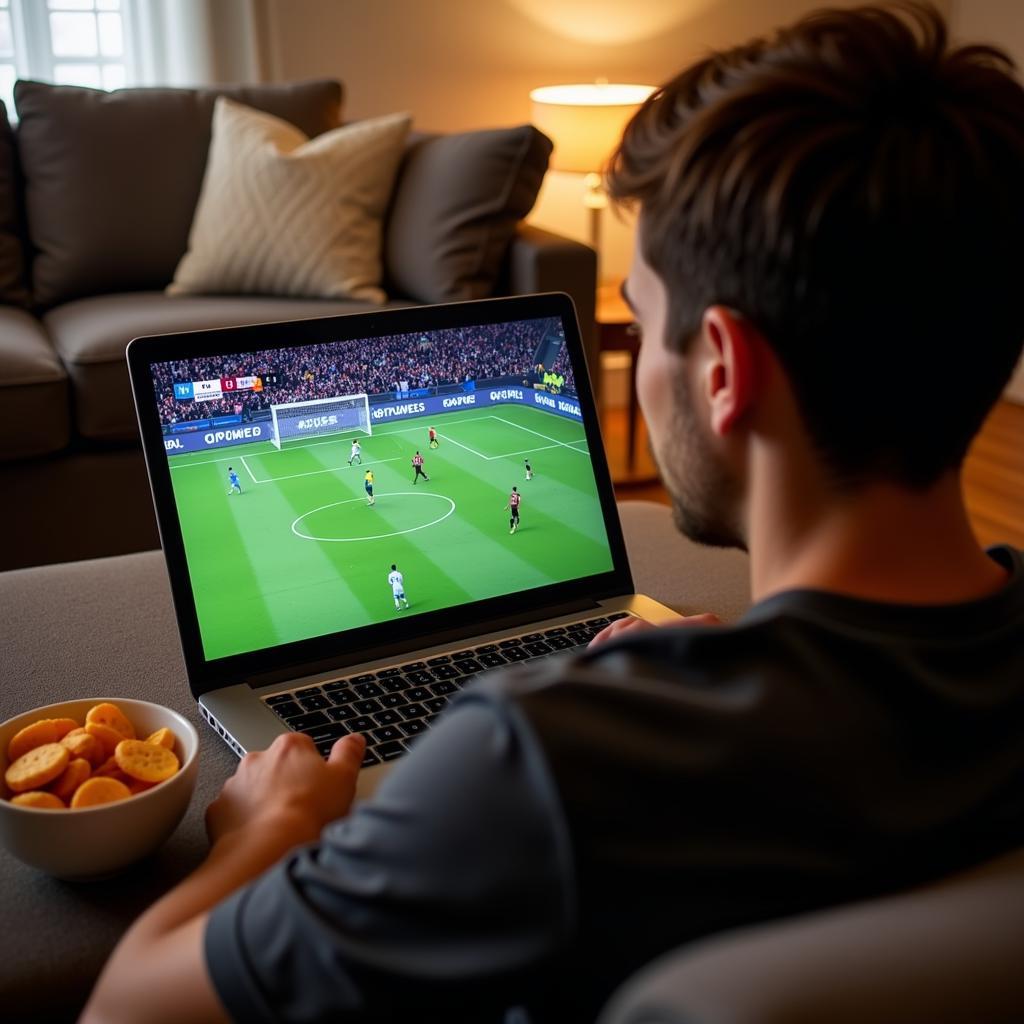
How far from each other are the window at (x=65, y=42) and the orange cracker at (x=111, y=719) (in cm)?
320

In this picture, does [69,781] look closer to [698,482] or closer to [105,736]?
[105,736]

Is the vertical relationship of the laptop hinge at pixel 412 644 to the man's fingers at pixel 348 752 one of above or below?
below

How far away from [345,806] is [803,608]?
15.5 inches

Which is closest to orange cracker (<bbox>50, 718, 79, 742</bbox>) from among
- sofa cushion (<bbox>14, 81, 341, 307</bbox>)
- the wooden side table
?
the wooden side table

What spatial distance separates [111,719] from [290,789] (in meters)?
0.14

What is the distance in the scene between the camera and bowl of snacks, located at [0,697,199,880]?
79 cm

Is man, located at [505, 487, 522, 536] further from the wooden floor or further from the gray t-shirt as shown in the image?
the wooden floor

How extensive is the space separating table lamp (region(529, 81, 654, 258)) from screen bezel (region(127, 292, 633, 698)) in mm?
2255

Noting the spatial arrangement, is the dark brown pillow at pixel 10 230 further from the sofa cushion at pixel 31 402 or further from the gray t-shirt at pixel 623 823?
the gray t-shirt at pixel 623 823

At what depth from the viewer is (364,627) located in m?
1.14

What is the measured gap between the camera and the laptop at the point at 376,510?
1073mm

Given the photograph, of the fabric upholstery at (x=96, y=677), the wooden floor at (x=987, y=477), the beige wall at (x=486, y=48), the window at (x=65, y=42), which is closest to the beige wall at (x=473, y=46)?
the beige wall at (x=486, y=48)

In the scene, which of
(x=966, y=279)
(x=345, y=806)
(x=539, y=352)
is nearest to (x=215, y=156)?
(x=539, y=352)

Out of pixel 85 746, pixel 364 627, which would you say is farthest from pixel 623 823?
pixel 364 627
